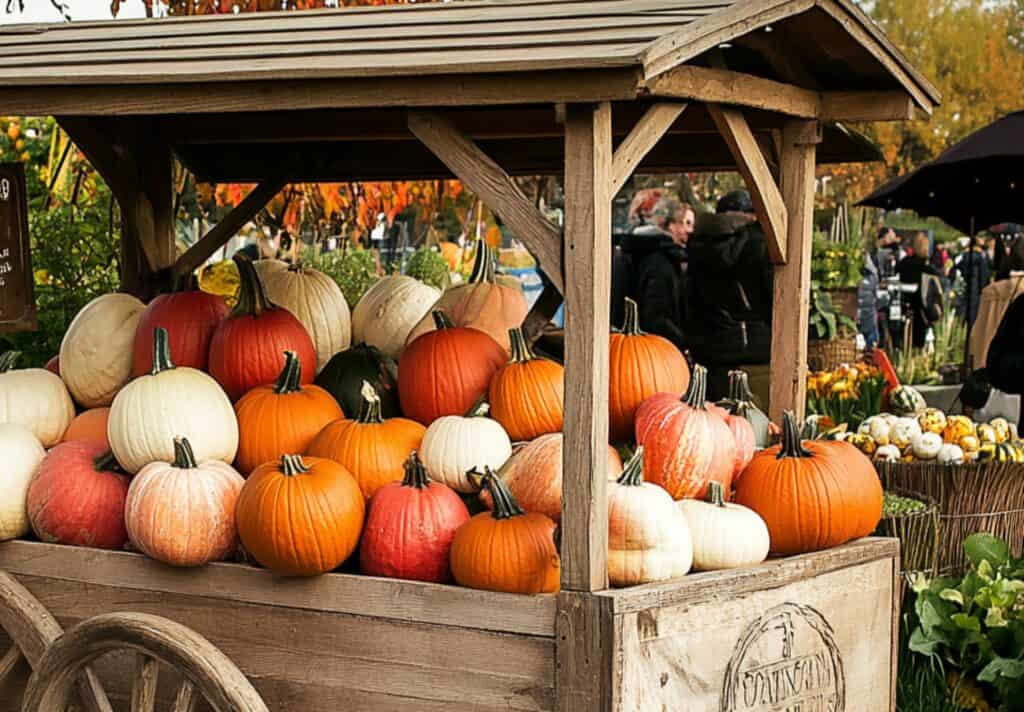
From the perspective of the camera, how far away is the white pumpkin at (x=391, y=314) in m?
5.05

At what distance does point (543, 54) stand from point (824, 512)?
153 cm

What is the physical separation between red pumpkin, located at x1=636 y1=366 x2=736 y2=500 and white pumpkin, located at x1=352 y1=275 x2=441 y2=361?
120 centimetres

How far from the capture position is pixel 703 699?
3.57 m

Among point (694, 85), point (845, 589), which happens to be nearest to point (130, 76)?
point (694, 85)

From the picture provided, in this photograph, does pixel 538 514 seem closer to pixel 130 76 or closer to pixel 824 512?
pixel 824 512

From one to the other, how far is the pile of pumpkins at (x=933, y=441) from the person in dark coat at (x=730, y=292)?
303 cm

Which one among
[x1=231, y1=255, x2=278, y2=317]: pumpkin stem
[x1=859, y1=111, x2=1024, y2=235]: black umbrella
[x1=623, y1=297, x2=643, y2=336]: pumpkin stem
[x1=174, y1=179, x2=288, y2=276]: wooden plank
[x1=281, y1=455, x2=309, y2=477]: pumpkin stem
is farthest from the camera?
[x1=859, y1=111, x2=1024, y2=235]: black umbrella

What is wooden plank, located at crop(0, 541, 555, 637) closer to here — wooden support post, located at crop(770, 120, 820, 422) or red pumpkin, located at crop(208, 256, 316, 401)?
red pumpkin, located at crop(208, 256, 316, 401)

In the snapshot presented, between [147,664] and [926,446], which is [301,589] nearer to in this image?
[147,664]

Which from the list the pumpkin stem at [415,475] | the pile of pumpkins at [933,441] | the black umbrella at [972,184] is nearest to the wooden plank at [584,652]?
the pumpkin stem at [415,475]

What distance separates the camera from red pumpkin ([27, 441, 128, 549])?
4121mm

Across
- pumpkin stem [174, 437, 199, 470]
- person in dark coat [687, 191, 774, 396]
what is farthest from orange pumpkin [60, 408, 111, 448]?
person in dark coat [687, 191, 774, 396]

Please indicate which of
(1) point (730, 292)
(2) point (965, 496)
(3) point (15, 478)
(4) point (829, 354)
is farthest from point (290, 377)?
(4) point (829, 354)

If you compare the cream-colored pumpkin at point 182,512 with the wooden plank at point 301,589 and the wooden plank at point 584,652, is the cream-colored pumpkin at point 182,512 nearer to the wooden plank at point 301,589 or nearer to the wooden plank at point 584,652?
the wooden plank at point 301,589
